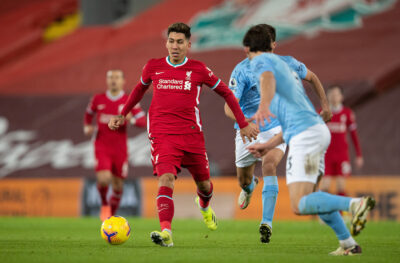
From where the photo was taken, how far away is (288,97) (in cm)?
603

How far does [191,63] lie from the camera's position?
7613mm

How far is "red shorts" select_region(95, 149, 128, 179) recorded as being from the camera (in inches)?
461

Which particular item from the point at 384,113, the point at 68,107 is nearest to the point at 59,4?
the point at 68,107

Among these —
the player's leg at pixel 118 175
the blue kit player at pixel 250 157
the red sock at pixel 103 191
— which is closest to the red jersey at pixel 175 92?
the blue kit player at pixel 250 157

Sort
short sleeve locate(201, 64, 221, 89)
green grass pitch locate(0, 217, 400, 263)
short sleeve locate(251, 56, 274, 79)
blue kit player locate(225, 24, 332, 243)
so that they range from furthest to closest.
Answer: blue kit player locate(225, 24, 332, 243) → short sleeve locate(201, 64, 221, 89) → short sleeve locate(251, 56, 274, 79) → green grass pitch locate(0, 217, 400, 263)

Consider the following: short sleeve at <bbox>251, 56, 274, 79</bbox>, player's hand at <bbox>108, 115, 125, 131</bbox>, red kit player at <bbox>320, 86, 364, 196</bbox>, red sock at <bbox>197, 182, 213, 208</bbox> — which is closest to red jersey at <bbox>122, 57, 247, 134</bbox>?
player's hand at <bbox>108, 115, 125, 131</bbox>

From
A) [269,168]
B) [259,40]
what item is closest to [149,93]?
[269,168]

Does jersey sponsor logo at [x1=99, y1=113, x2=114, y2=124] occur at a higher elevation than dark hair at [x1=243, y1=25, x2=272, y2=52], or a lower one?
higher

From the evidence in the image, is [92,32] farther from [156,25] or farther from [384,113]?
[384,113]

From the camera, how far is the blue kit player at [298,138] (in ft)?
18.9

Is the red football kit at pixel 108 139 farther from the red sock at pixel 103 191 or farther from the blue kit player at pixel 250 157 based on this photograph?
the blue kit player at pixel 250 157

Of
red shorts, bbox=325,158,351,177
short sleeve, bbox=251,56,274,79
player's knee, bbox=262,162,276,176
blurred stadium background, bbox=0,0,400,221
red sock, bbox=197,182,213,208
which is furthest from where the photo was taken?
blurred stadium background, bbox=0,0,400,221

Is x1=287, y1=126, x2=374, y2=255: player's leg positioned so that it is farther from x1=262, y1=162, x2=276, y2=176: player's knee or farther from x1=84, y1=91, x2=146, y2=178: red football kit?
x1=84, y1=91, x2=146, y2=178: red football kit

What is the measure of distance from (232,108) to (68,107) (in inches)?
521
